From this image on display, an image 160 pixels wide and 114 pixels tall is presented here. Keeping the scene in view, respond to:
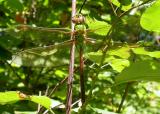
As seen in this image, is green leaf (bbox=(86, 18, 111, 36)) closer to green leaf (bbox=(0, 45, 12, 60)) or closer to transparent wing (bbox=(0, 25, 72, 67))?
transparent wing (bbox=(0, 25, 72, 67))

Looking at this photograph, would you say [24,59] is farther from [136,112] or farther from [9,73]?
[136,112]

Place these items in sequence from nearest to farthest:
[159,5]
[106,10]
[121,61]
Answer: [159,5] → [121,61] → [106,10]

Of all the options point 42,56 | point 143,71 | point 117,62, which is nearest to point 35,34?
point 42,56

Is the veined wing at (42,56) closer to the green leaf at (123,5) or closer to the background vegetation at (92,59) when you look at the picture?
the background vegetation at (92,59)

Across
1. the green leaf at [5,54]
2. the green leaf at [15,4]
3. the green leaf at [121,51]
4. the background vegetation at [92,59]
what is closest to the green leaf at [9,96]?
the background vegetation at [92,59]

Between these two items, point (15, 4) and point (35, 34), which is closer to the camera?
point (35, 34)

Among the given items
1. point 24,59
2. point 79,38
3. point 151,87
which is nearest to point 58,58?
point 24,59

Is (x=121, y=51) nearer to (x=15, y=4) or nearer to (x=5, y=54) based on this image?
(x=5, y=54)

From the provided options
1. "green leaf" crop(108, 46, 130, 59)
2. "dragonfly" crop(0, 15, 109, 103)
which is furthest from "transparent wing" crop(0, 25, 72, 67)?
"green leaf" crop(108, 46, 130, 59)
